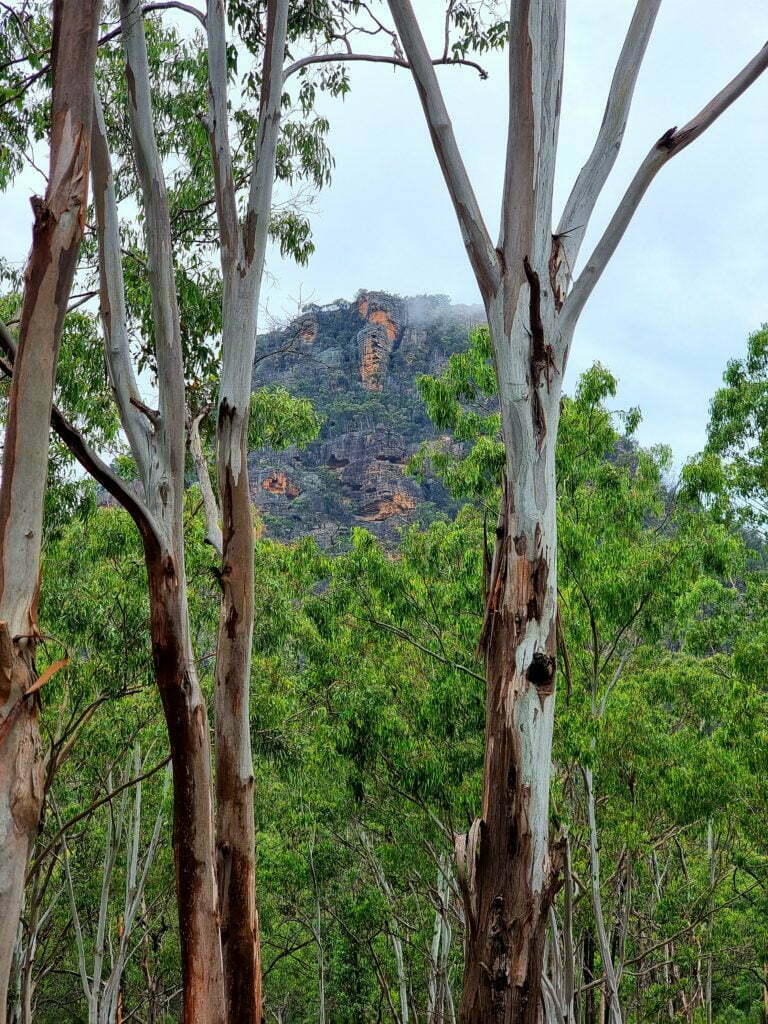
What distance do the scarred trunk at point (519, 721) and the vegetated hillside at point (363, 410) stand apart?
38459 mm

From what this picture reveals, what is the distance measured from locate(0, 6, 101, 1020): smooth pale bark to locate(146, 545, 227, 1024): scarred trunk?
2.05 meters

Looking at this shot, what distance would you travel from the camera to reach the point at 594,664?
29.7ft

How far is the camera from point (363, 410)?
58.0 meters

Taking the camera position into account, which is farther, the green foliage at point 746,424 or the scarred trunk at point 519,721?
the green foliage at point 746,424

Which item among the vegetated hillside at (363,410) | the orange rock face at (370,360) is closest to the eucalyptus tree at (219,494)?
the vegetated hillside at (363,410)

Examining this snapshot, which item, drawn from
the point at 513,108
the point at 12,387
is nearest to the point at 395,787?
the point at 513,108

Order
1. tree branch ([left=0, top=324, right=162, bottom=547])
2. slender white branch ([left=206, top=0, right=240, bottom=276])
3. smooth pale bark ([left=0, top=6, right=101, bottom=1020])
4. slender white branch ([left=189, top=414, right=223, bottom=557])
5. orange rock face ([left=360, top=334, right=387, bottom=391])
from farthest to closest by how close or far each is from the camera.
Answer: orange rock face ([left=360, top=334, right=387, bottom=391]), slender white branch ([left=189, top=414, right=223, bottom=557]), slender white branch ([left=206, top=0, right=240, bottom=276]), tree branch ([left=0, top=324, right=162, bottom=547]), smooth pale bark ([left=0, top=6, right=101, bottom=1020])

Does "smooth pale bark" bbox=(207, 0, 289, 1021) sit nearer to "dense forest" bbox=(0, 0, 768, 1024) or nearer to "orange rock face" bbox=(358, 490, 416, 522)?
"dense forest" bbox=(0, 0, 768, 1024)

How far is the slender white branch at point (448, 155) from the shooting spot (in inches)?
154

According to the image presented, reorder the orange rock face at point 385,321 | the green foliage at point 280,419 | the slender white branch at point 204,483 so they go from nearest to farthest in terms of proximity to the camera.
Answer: the slender white branch at point 204,483
the green foliage at point 280,419
the orange rock face at point 385,321

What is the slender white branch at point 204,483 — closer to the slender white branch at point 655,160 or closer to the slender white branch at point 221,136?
the slender white branch at point 221,136

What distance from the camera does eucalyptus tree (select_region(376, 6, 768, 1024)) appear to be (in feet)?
10.9

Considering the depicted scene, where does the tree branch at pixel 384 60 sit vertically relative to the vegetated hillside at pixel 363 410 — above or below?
below

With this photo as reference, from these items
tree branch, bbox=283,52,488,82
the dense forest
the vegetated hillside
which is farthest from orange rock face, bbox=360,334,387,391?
tree branch, bbox=283,52,488,82
